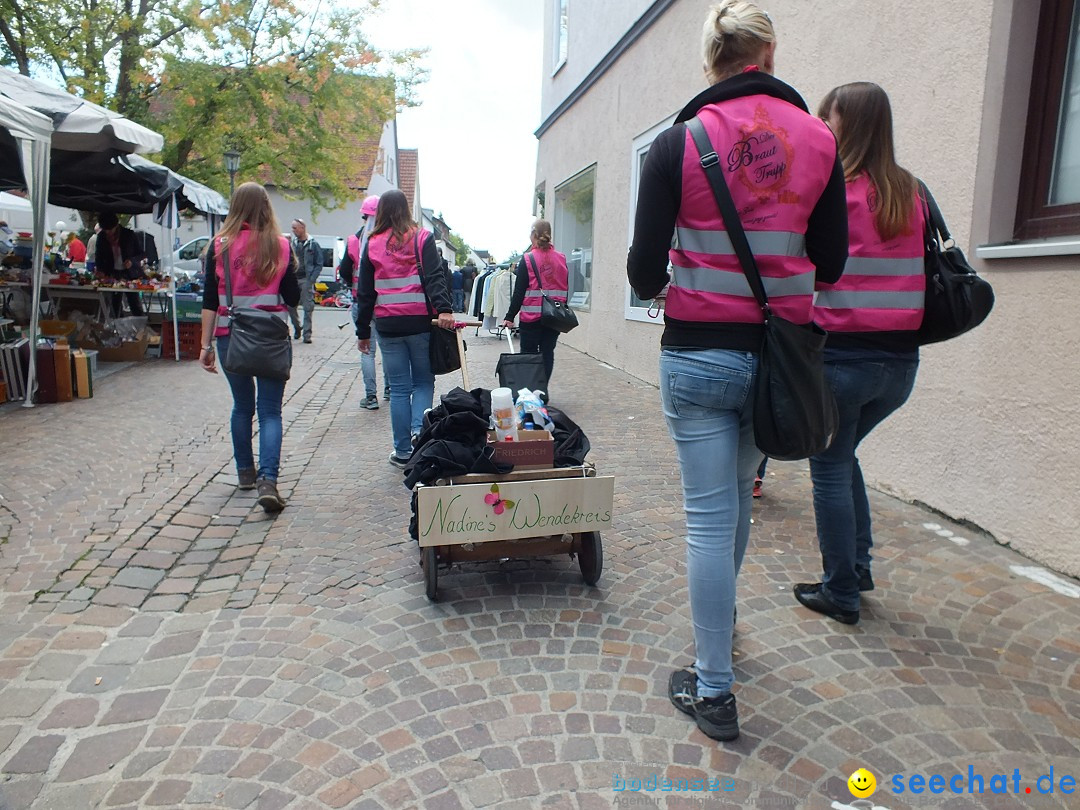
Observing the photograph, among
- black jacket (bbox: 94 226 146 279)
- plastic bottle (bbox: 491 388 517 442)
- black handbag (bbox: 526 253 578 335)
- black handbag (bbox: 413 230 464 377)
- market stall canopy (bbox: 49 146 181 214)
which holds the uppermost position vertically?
market stall canopy (bbox: 49 146 181 214)

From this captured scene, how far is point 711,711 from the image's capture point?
2.22 metres

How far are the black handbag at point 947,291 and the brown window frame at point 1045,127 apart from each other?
4.67 feet

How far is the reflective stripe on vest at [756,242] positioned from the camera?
78.4 inches

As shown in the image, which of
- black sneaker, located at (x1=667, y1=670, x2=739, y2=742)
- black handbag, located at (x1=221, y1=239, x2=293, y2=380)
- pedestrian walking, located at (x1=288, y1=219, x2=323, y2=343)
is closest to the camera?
black sneaker, located at (x1=667, y1=670, x2=739, y2=742)

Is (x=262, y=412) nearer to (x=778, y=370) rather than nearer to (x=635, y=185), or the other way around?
(x=778, y=370)

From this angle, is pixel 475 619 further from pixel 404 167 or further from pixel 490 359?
pixel 404 167

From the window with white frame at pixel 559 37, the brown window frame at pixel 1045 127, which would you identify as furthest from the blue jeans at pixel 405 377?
the window with white frame at pixel 559 37

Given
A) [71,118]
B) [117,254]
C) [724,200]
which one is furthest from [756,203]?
[117,254]

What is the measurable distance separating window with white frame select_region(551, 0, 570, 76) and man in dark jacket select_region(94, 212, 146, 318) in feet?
27.4

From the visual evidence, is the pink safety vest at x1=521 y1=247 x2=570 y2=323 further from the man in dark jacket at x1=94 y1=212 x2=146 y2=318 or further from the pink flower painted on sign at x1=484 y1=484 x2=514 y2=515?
the man in dark jacket at x1=94 y1=212 x2=146 y2=318

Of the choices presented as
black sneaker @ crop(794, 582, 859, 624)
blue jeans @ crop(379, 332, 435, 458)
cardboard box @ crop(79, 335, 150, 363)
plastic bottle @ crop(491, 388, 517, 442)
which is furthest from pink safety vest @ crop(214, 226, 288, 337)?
cardboard box @ crop(79, 335, 150, 363)

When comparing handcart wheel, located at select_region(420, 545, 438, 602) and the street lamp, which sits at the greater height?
the street lamp

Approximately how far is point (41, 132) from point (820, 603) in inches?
271

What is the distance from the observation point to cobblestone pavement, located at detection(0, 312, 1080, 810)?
205 centimetres
